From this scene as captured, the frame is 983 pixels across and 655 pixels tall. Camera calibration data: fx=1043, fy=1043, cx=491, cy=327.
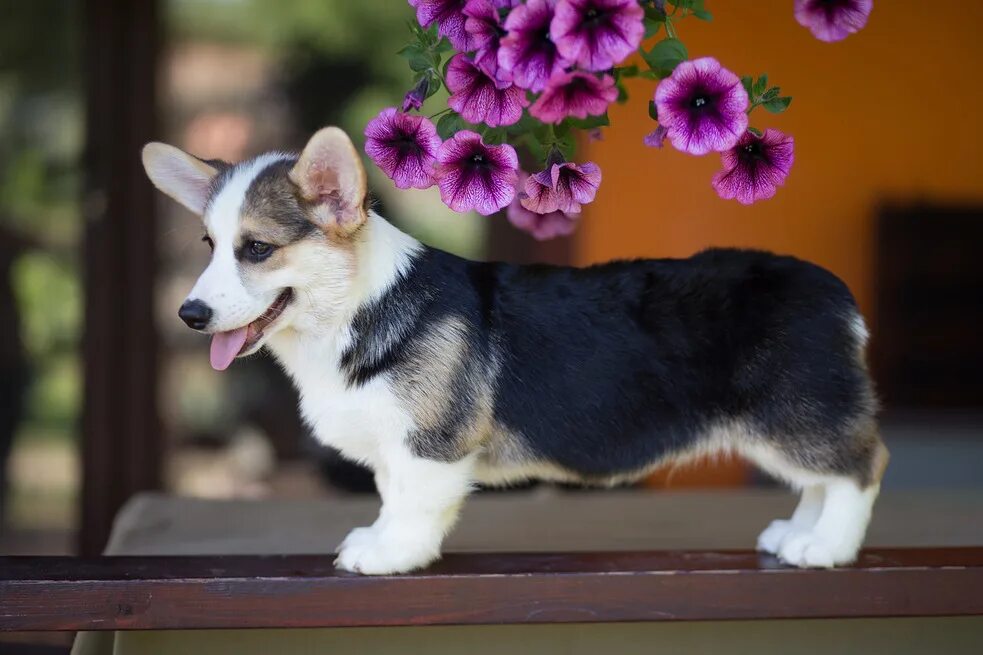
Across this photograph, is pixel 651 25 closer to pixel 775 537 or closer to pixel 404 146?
pixel 404 146

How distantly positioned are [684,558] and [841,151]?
2977 mm

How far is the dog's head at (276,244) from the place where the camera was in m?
1.39

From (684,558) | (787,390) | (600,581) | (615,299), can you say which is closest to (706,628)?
(684,558)

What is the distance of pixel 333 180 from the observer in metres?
1.43

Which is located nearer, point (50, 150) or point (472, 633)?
point (472, 633)

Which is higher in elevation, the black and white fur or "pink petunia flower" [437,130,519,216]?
"pink petunia flower" [437,130,519,216]

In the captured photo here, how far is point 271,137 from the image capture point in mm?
4133

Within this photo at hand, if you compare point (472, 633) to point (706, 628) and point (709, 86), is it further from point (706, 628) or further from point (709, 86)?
point (709, 86)

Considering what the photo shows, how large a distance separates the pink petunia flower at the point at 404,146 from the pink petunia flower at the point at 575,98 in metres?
0.17

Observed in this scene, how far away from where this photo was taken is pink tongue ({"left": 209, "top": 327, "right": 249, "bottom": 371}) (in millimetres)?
1403

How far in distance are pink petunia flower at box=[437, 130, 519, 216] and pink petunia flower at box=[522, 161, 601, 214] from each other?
0.10 feet

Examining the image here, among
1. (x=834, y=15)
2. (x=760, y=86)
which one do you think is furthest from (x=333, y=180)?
(x=834, y=15)

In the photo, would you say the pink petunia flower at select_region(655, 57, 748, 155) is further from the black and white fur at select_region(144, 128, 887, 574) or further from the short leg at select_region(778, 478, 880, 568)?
the short leg at select_region(778, 478, 880, 568)

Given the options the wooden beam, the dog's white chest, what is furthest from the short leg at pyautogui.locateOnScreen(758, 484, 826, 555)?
the dog's white chest
